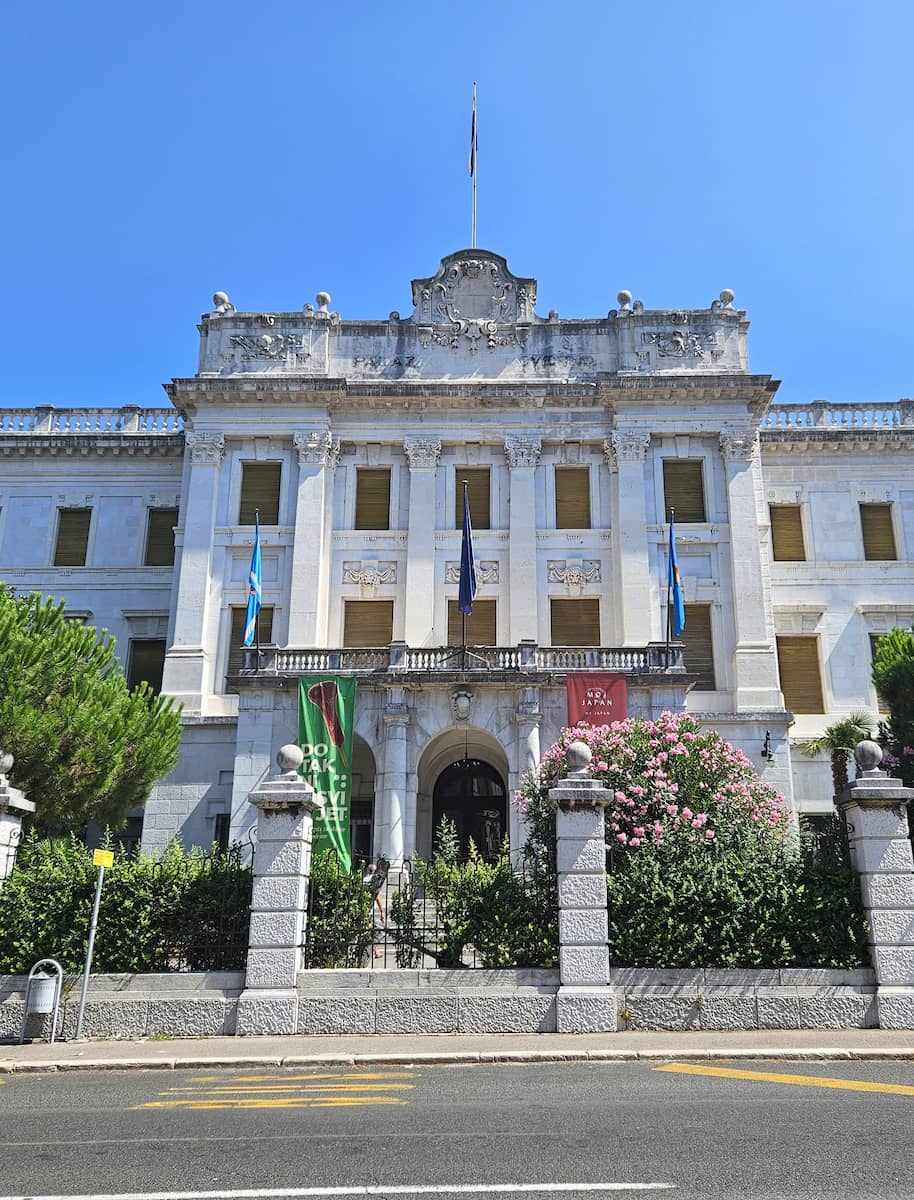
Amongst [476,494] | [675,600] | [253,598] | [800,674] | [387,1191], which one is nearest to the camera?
[387,1191]

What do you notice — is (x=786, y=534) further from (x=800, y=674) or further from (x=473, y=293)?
(x=473, y=293)

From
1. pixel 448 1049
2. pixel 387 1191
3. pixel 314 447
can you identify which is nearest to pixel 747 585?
pixel 314 447

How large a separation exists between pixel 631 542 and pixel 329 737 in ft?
37.0

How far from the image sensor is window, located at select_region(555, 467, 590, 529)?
31.4 m

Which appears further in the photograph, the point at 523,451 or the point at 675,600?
the point at 523,451

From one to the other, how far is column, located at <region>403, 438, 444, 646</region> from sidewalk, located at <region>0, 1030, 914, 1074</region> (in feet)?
58.7

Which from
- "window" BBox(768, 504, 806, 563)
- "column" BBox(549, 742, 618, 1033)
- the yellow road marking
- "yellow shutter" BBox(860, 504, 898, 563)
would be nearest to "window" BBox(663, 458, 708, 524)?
"window" BBox(768, 504, 806, 563)

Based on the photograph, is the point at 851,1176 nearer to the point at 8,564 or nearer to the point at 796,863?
the point at 796,863

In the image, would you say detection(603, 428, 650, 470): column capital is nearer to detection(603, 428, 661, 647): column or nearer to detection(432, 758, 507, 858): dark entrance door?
detection(603, 428, 661, 647): column

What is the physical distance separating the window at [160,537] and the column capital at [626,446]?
48.5 ft

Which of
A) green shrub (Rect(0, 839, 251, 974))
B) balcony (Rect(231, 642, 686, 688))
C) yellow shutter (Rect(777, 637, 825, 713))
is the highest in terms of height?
yellow shutter (Rect(777, 637, 825, 713))

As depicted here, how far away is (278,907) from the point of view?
12.9m

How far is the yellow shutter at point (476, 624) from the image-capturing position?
1185 inches

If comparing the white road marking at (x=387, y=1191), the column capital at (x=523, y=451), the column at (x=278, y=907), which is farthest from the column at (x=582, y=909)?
the column capital at (x=523, y=451)
